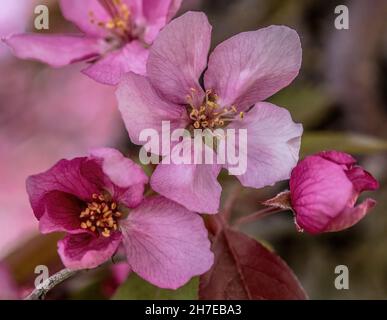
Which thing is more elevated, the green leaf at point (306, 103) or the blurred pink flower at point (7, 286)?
the green leaf at point (306, 103)

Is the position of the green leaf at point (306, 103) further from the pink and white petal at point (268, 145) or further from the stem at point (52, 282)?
the stem at point (52, 282)

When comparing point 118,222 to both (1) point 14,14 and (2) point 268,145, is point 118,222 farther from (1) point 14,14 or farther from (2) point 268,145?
(1) point 14,14

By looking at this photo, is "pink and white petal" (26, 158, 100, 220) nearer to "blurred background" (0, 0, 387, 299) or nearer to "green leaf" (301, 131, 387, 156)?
"green leaf" (301, 131, 387, 156)

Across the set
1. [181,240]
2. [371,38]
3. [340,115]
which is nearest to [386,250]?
[340,115]

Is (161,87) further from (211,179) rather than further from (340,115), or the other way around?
(340,115)

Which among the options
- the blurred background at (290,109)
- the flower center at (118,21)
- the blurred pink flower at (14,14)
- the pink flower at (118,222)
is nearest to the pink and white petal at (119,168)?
the pink flower at (118,222)
